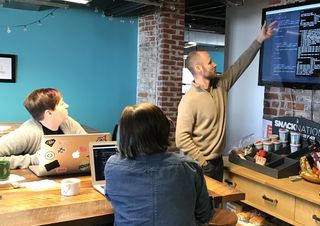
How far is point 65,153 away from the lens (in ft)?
7.31

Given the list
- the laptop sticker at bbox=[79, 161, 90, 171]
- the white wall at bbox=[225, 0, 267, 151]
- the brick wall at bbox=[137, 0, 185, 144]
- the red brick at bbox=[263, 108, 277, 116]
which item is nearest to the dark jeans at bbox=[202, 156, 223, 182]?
the red brick at bbox=[263, 108, 277, 116]

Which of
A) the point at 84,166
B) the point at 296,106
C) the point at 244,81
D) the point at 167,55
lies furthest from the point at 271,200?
the point at 167,55

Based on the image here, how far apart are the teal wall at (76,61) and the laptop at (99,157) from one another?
3.36 m

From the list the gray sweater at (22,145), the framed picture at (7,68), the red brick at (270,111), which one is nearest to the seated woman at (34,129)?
the gray sweater at (22,145)

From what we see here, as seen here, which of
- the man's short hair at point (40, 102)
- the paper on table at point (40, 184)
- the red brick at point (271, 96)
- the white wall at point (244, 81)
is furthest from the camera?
the white wall at point (244, 81)

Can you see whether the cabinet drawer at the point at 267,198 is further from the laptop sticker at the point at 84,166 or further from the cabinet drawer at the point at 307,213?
the laptop sticker at the point at 84,166

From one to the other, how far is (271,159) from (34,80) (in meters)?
3.56

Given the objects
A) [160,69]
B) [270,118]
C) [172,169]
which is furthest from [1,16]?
[172,169]

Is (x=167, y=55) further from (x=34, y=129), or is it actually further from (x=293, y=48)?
(x=34, y=129)

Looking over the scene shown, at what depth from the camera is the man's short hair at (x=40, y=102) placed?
2.59 m

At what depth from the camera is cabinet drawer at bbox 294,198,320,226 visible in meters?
2.16

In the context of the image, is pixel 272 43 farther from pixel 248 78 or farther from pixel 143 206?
pixel 143 206

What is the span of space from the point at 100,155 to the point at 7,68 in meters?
3.38

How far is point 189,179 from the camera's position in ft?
5.28
